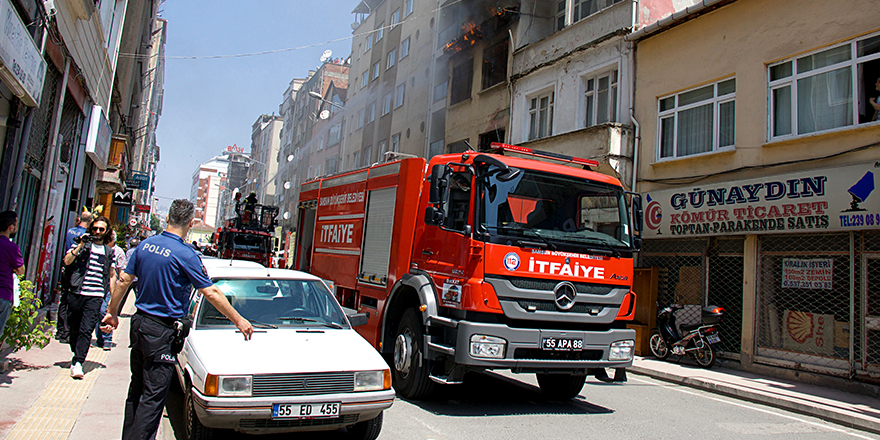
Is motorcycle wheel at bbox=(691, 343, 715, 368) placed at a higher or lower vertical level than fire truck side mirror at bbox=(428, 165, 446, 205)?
lower

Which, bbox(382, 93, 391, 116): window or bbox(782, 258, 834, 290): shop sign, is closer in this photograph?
bbox(782, 258, 834, 290): shop sign

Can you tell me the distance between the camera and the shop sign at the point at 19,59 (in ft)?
21.1

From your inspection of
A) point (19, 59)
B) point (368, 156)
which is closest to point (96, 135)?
point (19, 59)

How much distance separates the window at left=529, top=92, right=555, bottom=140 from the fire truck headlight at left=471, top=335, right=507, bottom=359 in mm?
11947

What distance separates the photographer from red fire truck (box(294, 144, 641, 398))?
19.5ft

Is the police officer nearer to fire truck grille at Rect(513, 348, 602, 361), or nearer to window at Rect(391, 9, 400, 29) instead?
fire truck grille at Rect(513, 348, 602, 361)

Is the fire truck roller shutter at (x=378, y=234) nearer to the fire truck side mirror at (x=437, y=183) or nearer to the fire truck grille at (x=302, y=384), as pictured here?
the fire truck side mirror at (x=437, y=183)

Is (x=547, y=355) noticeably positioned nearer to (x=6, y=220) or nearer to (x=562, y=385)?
(x=562, y=385)

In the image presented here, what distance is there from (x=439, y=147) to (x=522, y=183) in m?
17.8

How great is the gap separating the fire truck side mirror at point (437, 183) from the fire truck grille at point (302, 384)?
2.35 metres

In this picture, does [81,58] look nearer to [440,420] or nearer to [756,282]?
[440,420]

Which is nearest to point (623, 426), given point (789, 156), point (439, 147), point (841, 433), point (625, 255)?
point (625, 255)

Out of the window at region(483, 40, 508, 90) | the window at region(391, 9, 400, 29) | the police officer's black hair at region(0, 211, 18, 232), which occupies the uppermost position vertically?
the window at region(391, 9, 400, 29)

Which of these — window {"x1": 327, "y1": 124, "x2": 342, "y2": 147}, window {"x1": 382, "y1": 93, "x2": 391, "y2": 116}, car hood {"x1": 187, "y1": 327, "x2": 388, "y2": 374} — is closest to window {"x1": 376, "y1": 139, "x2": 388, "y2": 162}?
window {"x1": 382, "y1": 93, "x2": 391, "y2": 116}
